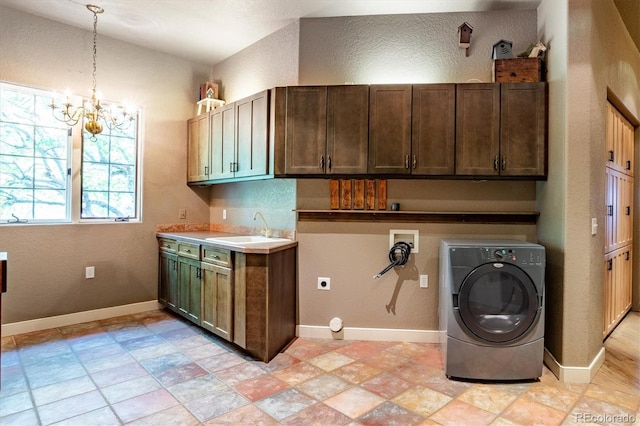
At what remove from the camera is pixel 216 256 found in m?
3.13

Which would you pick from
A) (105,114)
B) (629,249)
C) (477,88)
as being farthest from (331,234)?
(629,249)

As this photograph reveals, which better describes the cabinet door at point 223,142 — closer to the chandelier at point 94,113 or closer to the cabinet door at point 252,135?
the cabinet door at point 252,135

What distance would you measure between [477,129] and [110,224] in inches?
148

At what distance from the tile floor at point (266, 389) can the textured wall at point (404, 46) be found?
2.43 m

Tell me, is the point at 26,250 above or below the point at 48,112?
below

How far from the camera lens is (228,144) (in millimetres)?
3732

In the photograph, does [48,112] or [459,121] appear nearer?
[459,121]

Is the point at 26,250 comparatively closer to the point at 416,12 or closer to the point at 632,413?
the point at 416,12

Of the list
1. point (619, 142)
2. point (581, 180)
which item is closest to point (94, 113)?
point (581, 180)

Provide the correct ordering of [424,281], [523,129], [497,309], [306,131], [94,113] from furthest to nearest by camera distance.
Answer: [94,113]
[424,281]
[306,131]
[523,129]
[497,309]

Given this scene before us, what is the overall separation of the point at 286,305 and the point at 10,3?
12.0 feet

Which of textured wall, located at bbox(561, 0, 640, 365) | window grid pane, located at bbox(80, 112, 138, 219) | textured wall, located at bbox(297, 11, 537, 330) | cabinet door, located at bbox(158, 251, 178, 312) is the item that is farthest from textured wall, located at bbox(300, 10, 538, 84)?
cabinet door, located at bbox(158, 251, 178, 312)

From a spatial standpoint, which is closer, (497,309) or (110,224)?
(497,309)

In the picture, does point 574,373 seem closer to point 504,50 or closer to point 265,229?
point 504,50
